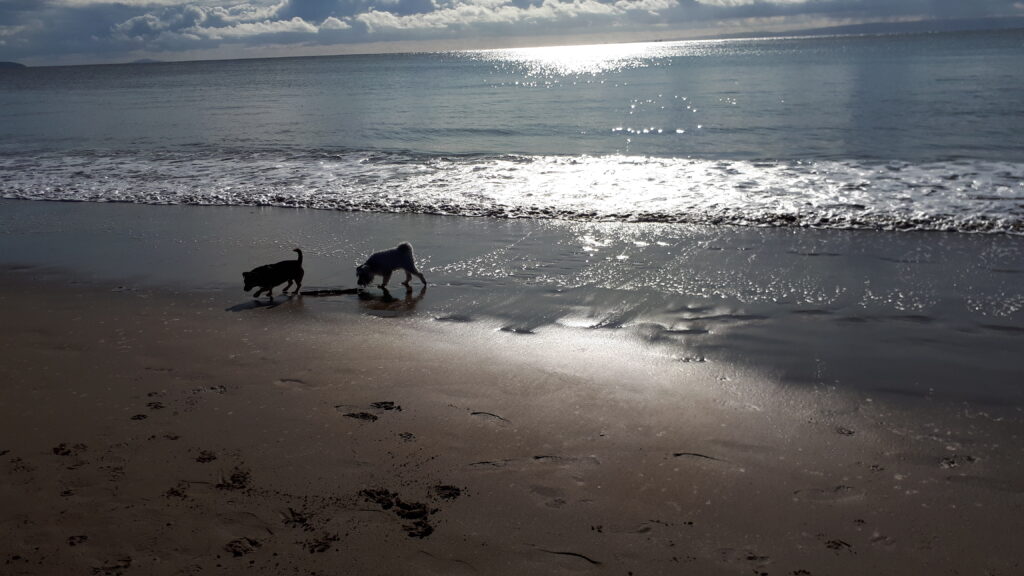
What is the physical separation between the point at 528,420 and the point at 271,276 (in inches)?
163

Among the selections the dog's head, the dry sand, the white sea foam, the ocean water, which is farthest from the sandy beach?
the ocean water

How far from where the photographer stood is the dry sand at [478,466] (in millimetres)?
3609

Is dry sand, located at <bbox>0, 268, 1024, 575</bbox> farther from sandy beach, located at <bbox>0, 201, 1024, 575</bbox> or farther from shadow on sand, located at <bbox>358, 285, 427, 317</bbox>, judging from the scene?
shadow on sand, located at <bbox>358, 285, 427, 317</bbox>

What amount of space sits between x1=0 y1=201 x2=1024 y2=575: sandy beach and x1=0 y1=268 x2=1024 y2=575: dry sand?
19mm

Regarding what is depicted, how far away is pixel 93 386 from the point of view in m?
5.55

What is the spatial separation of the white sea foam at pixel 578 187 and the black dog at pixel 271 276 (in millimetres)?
4661

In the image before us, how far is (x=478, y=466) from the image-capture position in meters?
4.38

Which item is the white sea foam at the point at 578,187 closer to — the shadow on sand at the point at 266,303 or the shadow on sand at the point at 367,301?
the shadow on sand at the point at 367,301

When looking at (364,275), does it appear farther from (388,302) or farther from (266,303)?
(266,303)

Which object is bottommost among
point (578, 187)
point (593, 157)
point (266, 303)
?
point (266, 303)

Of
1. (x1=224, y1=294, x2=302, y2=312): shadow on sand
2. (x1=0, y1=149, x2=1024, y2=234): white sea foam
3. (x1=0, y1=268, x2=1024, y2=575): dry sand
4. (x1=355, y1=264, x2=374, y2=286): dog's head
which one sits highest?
(x1=0, y1=149, x2=1024, y2=234): white sea foam

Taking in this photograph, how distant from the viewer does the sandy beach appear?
12.1ft

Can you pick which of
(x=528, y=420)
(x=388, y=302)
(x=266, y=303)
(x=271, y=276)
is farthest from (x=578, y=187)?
(x=528, y=420)

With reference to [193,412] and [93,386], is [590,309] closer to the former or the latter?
[193,412]
